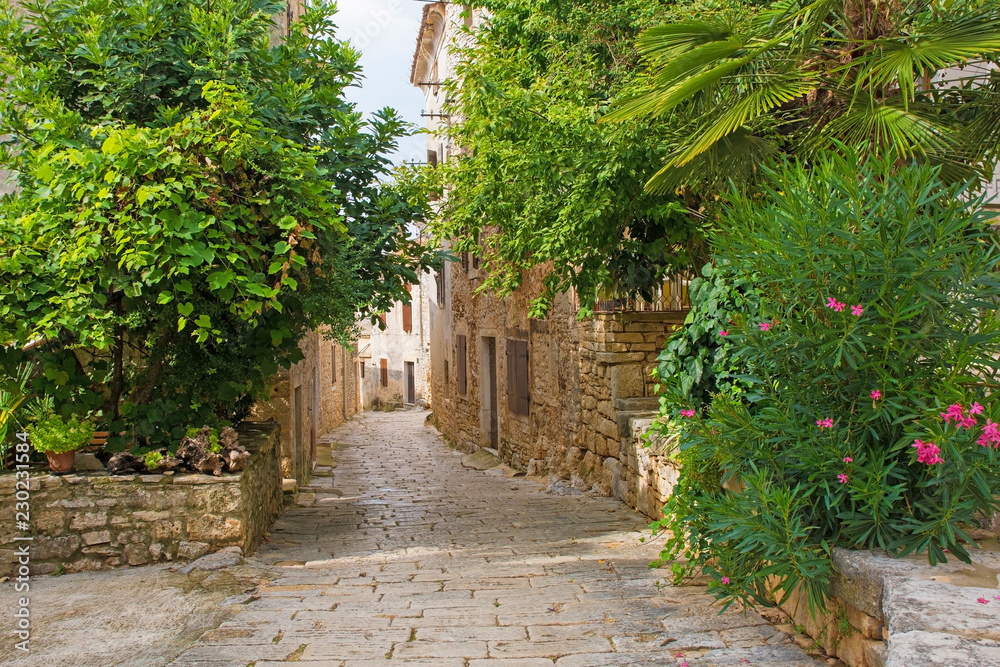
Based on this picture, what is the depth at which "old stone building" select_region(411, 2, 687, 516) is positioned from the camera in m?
7.87

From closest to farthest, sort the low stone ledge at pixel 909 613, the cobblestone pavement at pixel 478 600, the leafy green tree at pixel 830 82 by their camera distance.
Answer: the low stone ledge at pixel 909 613
the cobblestone pavement at pixel 478 600
the leafy green tree at pixel 830 82

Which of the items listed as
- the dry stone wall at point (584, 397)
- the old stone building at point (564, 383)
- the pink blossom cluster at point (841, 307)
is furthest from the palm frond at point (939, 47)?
the dry stone wall at point (584, 397)

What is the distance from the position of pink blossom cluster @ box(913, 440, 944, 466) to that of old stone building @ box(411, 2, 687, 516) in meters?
2.81

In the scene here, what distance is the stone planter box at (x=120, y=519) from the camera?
16.9ft

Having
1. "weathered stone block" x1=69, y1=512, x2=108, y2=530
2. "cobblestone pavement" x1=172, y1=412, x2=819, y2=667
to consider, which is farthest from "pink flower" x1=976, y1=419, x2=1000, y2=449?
"weathered stone block" x1=69, y1=512, x2=108, y2=530

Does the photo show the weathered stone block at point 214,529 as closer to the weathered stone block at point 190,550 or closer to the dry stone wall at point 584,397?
the weathered stone block at point 190,550

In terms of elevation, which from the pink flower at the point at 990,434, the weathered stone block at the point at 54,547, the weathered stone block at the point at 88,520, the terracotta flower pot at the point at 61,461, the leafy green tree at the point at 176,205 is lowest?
the weathered stone block at the point at 54,547

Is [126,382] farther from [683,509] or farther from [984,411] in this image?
[984,411]

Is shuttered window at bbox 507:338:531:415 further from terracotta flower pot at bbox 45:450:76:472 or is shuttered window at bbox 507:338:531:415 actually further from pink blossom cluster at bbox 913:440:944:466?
pink blossom cluster at bbox 913:440:944:466

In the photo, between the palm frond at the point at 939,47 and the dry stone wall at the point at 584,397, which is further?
the dry stone wall at the point at 584,397

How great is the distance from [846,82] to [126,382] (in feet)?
17.9

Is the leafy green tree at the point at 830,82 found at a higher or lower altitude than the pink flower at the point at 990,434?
higher

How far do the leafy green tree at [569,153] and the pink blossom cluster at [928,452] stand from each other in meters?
3.02

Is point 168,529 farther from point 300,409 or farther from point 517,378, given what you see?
point 517,378
